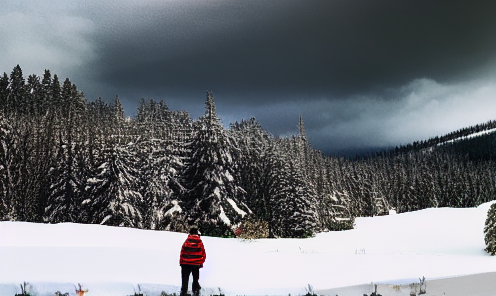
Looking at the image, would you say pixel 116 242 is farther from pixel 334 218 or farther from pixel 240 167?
pixel 334 218

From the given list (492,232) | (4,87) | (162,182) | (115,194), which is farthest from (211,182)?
(4,87)

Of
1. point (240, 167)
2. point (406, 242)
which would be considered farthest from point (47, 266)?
point (240, 167)

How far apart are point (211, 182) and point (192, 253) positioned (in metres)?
24.8

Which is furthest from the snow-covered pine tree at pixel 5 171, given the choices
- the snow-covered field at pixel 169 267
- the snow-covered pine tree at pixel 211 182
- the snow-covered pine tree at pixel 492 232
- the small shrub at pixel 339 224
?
the snow-covered pine tree at pixel 492 232

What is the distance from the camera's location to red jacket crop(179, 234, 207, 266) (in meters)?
10.3

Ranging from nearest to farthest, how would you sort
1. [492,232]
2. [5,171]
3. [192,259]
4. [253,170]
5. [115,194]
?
[192,259] < [492,232] < [115,194] < [5,171] < [253,170]

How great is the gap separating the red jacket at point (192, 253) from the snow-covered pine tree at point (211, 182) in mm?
23173

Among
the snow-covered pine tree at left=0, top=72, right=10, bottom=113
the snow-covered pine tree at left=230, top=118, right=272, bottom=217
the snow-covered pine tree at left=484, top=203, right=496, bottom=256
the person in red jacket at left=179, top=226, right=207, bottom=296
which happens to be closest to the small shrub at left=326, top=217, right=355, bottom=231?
the snow-covered pine tree at left=230, top=118, right=272, bottom=217

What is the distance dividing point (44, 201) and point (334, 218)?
40.8 metres

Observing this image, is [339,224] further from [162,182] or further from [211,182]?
[162,182]

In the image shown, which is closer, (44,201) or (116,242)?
(116,242)

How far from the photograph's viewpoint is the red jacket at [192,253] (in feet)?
33.9

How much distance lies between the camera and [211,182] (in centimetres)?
3519

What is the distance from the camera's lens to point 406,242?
98.2ft
